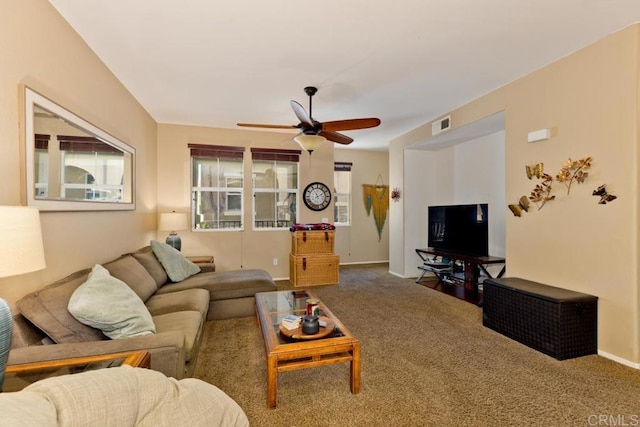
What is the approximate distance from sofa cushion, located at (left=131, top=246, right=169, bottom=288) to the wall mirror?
1.86 ft

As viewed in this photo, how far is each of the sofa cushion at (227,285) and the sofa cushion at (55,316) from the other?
56.6 inches

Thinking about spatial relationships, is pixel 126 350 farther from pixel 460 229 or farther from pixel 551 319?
pixel 460 229

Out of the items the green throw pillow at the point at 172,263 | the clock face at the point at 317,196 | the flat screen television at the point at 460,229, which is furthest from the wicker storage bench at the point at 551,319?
the green throw pillow at the point at 172,263

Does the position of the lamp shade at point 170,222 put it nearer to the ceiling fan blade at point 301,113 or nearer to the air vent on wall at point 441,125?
the ceiling fan blade at point 301,113

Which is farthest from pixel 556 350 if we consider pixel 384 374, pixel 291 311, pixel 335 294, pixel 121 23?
pixel 121 23

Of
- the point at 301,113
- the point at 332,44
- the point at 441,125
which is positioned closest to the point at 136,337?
the point at 301,113

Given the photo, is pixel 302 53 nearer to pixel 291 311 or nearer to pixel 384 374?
pixel 291 311

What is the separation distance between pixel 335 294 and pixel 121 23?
3810 mm

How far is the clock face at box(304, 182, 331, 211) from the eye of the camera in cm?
546

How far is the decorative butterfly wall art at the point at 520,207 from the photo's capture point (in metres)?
3.21

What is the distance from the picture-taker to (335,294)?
4.45m

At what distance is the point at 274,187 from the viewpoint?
5410 millimetres

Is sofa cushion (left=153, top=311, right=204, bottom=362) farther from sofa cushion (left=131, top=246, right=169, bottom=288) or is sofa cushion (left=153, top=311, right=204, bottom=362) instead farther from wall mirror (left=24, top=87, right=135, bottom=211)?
wall mirror (left=24, top=87, right=135, bottom=211)

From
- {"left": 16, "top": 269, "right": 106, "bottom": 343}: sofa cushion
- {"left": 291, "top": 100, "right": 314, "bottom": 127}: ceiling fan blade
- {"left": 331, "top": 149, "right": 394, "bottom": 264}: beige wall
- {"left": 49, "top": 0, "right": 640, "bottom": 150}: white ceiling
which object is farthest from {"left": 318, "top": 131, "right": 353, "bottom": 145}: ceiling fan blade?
{"left": 331, "top": 149, "right": 394, "bottom": 264}: beige wall
